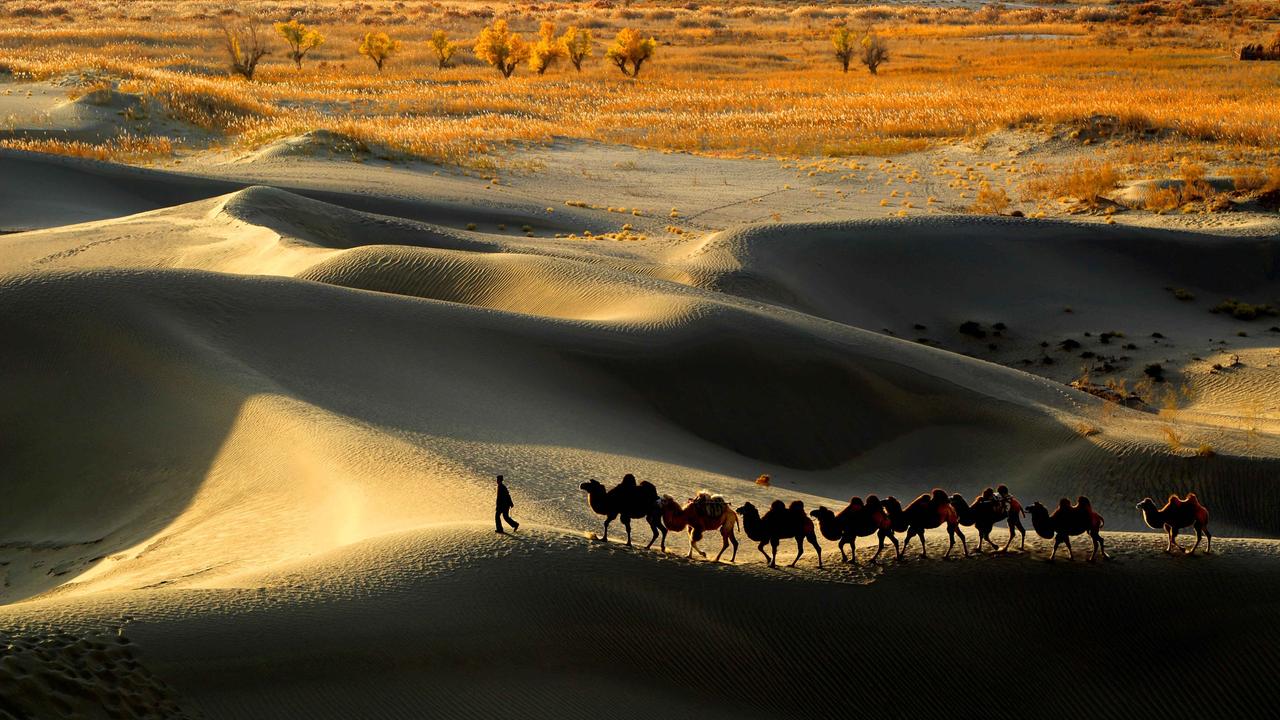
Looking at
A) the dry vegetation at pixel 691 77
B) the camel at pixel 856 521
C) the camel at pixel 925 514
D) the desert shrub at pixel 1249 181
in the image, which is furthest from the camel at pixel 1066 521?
the dry vegetation at pixel 691 77

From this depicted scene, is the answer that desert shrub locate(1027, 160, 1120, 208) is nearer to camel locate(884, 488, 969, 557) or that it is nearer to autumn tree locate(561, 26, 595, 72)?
camel locate(884, 488, 969, 557)

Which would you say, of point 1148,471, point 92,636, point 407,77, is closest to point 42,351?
point 92,636

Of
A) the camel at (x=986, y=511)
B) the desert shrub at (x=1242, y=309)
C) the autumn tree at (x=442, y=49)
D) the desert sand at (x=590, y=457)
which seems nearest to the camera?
the desert sand at (x=590, y=457)

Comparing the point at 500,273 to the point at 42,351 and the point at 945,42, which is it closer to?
the point at 42,351

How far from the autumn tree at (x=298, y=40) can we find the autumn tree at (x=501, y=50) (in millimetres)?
10824

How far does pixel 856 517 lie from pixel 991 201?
2567cm

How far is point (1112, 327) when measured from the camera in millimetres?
20391

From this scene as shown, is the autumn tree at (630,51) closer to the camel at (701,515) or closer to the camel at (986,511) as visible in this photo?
the camel at (986,511)

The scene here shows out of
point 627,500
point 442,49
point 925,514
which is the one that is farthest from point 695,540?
point 442,49

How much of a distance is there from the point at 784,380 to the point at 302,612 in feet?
26.9

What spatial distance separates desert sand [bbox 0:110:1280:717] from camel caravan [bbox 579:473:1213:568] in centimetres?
21

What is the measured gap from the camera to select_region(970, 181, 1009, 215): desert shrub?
2991cm

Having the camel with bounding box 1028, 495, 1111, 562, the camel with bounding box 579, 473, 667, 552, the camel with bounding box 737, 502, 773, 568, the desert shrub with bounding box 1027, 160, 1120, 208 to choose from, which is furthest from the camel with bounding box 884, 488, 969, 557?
the desert shrub with bounding box 1027, 160, 1120, 208

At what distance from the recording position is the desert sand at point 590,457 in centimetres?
598
